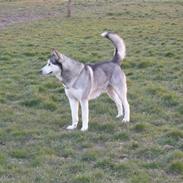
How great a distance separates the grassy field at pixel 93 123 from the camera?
7.38 m

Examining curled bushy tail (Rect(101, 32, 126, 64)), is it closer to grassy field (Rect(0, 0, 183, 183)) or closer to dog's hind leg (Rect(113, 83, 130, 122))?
dog's hind leg (Rect(113, 83, 130, 122))

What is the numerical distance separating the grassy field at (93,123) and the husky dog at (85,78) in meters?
0.44

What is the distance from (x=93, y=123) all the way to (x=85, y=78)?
927mm

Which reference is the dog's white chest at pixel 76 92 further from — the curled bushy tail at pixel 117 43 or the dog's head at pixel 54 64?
the curled bushy tail at pixel 117 43

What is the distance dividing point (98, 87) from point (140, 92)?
285cm

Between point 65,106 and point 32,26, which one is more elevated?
point 65,106

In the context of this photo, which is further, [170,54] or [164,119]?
[170,54]

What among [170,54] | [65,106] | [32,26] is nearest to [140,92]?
[65,106]

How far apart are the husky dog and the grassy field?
440 millimetres

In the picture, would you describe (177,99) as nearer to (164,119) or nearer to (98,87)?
(164,119)

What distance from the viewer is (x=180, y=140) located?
8.73 meters

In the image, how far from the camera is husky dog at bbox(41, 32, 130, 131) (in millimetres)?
9195

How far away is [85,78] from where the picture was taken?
9344 millimetres

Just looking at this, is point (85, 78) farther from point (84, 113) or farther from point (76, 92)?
point (84, 113)
